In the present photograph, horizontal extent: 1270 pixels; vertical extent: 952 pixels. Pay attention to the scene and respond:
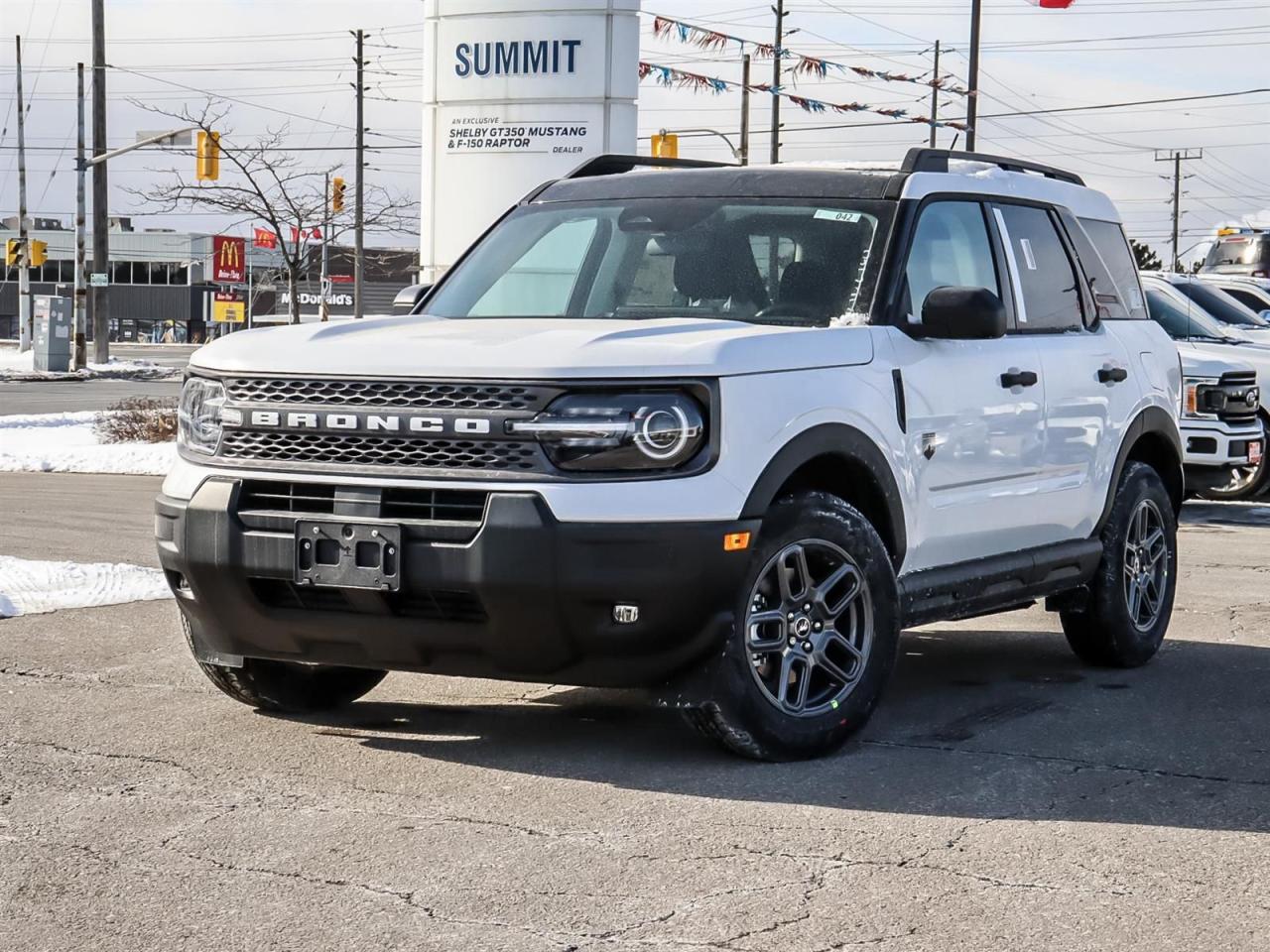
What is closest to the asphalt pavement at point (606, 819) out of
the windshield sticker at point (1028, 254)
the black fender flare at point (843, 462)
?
the black fender flare at point (843, 462)

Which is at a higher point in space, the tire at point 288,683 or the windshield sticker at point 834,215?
the windshield sticker at point 834,215

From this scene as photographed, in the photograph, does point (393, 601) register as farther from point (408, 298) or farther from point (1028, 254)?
point (1028, 254)

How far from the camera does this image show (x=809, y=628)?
18.9 ft

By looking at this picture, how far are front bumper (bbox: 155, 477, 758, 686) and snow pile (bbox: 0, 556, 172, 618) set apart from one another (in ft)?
10.6

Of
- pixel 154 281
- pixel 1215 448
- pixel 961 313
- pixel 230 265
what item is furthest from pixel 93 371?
pixel 154 281

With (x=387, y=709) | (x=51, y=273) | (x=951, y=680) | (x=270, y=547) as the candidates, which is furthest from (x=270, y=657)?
(x=51, y=273)

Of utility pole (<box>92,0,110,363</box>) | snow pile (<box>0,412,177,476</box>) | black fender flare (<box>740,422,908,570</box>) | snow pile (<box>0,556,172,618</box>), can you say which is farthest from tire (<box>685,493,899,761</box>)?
utility pole (<box>92,0,110,363</box>)

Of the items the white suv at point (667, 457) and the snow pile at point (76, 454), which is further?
the snow pile at point (76, 454)

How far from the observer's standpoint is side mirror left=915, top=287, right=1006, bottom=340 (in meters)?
6.17

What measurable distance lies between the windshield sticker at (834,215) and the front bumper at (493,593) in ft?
5.25

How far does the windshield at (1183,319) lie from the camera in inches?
652

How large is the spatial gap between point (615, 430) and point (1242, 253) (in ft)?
115

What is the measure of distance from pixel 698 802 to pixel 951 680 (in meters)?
2.49

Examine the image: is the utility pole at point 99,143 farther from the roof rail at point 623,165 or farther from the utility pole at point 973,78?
the roof rail at point 623,165
